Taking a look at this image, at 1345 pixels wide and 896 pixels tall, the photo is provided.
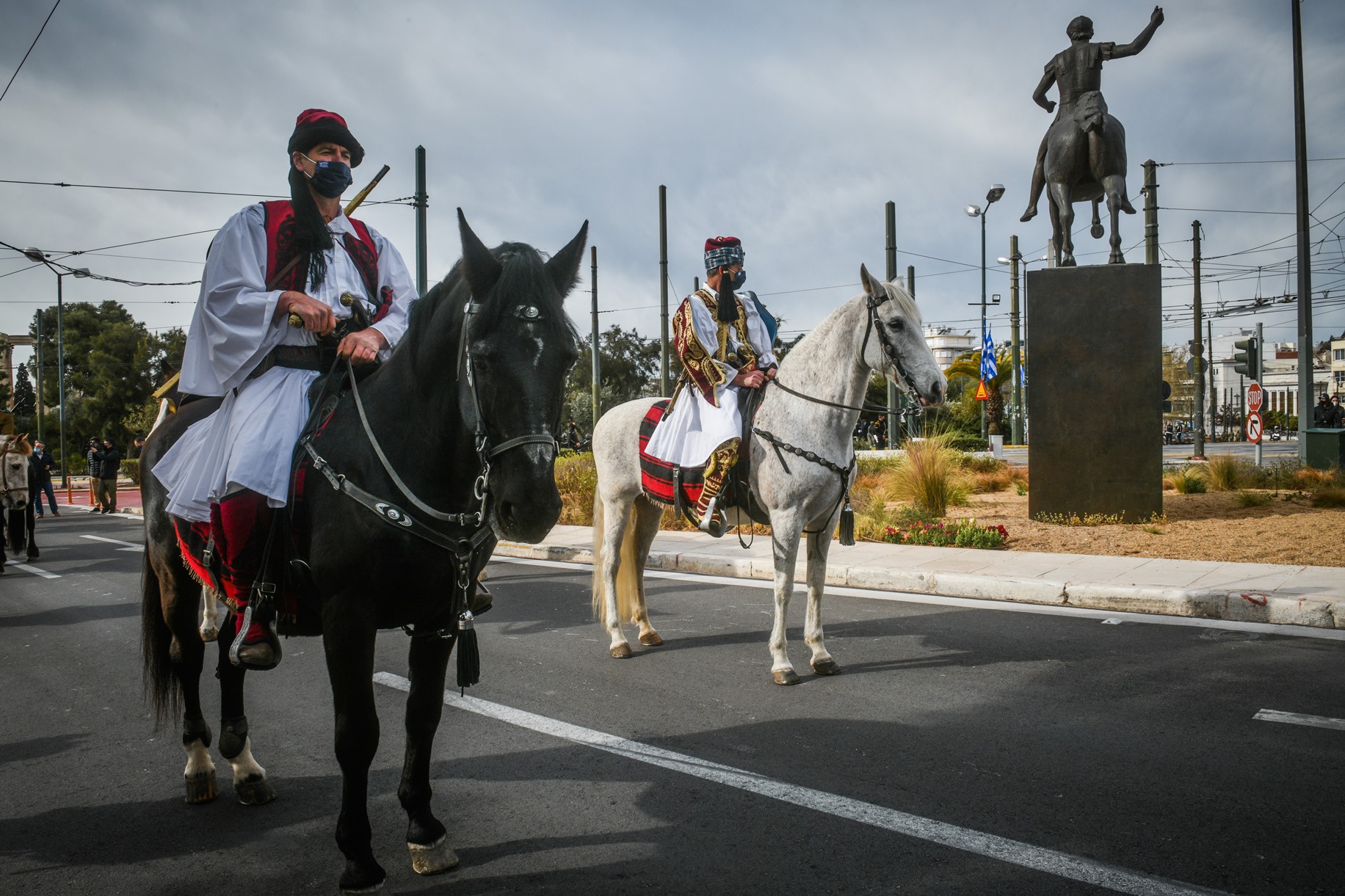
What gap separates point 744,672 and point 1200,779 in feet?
8.81

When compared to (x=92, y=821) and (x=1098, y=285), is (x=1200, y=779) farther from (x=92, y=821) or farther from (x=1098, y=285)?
(x=1098, y=285)

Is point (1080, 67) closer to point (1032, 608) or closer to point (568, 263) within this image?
point (1032, 608)

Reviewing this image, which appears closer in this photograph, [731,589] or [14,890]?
[14,890]

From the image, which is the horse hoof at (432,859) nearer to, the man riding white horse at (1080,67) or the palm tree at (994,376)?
the man riding white horse at (1080,67)

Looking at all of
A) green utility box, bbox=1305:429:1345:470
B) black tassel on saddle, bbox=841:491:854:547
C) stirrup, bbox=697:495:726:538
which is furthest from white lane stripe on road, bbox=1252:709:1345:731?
green utility box, bbox=1305:429:1345:470

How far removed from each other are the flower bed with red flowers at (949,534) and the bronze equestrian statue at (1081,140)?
4197mm

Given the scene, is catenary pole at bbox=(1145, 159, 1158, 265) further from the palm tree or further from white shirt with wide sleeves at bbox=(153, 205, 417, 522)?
white shirt with wide sleeves at bbox=(153, 205, 417, 522)

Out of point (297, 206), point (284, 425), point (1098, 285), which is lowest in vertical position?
point (284, 425)

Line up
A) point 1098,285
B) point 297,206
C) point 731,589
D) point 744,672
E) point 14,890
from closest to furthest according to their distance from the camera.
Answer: point 14,890 → point 297,206 → point 744,672 → point 731,589 → point 1098,285

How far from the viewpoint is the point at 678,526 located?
1382 cm

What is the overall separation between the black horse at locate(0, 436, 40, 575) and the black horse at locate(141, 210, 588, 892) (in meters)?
12.0

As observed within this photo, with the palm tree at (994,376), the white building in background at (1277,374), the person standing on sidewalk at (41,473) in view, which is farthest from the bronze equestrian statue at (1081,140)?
the white building in background at (1277,374)

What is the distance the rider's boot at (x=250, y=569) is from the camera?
3014 millimetres

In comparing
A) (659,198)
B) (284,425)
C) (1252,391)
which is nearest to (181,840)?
(284,425)
